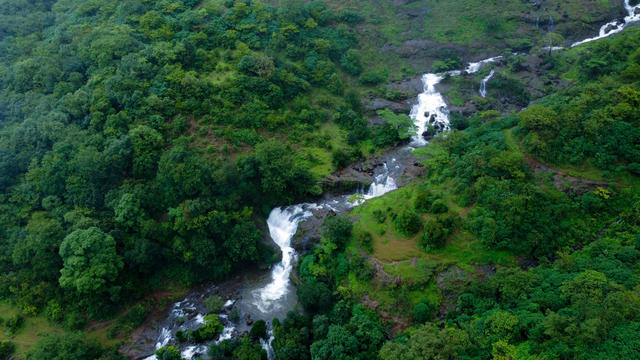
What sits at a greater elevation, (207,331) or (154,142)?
(154,142)

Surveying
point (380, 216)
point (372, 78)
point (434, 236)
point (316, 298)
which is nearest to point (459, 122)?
point (372, 78)

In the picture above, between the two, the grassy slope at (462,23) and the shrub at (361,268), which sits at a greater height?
the grassy slope at (462,23)

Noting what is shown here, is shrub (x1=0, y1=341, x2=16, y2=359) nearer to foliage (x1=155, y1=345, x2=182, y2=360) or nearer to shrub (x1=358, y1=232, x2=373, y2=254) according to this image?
foliage (x1=155, y1=345, x2=182, y2=360)

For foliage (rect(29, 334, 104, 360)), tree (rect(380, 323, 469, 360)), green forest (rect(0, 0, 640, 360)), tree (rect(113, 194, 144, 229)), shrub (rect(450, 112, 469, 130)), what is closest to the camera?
tree (rect(380, 323, 469, 360))

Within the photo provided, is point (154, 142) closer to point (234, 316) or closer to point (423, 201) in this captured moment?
point (234, 316)

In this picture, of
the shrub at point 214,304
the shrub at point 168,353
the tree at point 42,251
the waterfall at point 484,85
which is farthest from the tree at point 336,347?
the waterfall at point 484,85

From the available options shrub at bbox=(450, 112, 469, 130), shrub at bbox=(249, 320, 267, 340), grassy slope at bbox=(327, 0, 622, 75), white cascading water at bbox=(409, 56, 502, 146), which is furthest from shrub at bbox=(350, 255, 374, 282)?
grassy slope at bbox=(327, 0, 622, 75)

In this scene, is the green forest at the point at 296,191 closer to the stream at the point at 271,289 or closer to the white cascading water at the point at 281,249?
the white cascading water at the point at 281,249
